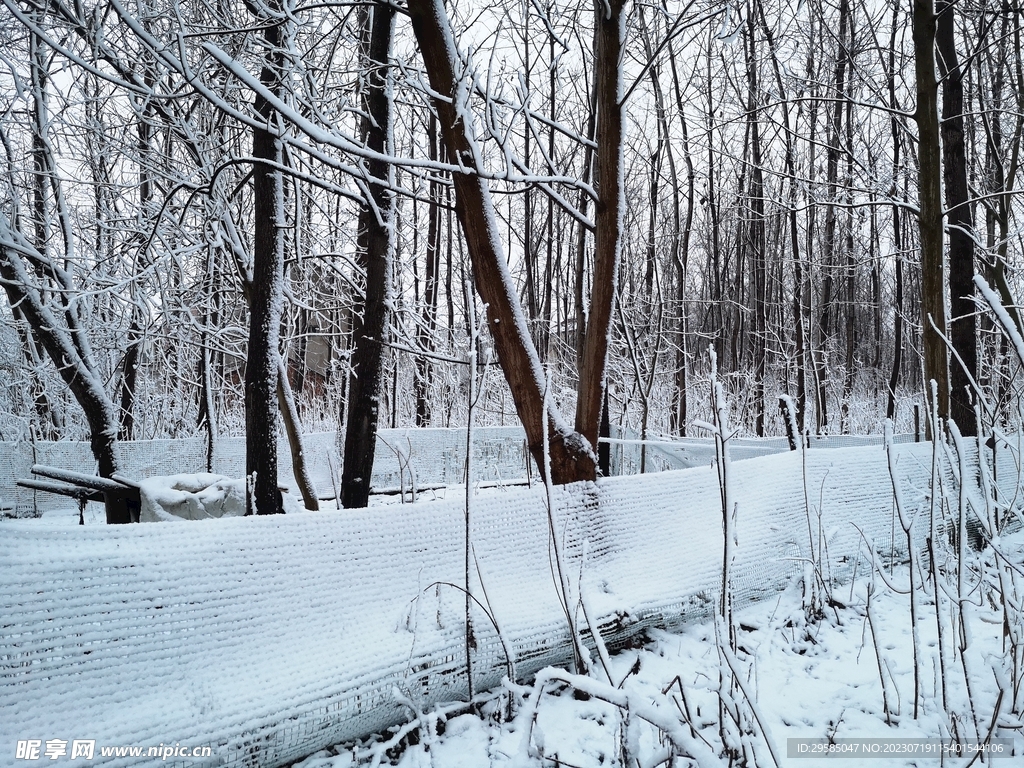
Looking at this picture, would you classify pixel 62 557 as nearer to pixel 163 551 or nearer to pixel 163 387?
pixel 163 551

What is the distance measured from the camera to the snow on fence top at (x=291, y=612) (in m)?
1.56

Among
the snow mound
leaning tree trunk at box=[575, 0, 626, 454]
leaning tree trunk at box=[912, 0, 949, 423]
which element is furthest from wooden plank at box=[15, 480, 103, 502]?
leaning tree trunk at box=[912, 0, 949, 423]

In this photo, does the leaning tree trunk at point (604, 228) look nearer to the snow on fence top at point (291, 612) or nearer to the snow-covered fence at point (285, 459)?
the snow on fence top at point (291, 612)

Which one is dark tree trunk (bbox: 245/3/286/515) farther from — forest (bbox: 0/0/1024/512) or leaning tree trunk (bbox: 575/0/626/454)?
leaning tree trunk (bbox: 575/0/626/454)

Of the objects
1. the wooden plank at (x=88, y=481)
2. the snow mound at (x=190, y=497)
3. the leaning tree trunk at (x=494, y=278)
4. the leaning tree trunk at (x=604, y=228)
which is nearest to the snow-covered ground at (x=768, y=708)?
the leaning tree trunk at (x=494, y=278)

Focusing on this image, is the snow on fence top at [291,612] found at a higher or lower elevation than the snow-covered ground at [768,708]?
higher

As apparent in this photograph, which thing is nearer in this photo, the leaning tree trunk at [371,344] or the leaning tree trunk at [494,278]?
the leaning tree trunk at [494,278]

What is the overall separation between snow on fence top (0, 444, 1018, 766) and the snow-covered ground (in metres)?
0.14

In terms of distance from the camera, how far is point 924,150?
16.3 ft

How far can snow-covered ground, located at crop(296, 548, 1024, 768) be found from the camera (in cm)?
188

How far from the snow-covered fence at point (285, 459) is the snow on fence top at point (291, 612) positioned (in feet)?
14.2

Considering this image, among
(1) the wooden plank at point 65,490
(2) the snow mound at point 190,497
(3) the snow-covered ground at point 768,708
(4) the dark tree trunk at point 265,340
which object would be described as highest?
(4) the dark tree trunk at point 265,340

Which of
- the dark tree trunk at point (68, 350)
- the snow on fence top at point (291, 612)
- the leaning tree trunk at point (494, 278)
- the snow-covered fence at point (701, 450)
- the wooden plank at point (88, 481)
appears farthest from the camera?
the snow-covered fence at point (701, 450)

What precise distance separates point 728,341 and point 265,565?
23.0 m
